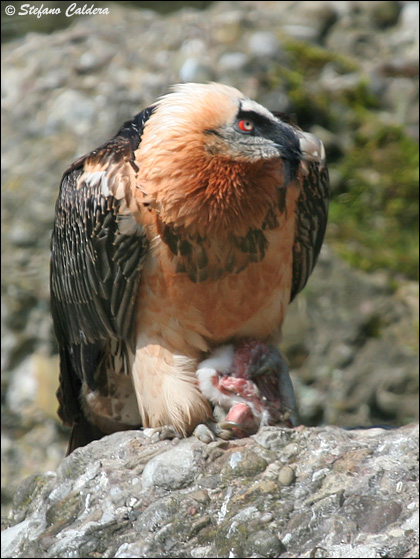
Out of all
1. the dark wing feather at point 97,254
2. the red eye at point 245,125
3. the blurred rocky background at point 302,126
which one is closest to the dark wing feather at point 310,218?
the red eye at point 245,125

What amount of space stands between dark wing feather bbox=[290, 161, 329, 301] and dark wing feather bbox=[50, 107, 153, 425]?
3.49ft

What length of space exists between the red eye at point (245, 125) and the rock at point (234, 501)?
1.59 m

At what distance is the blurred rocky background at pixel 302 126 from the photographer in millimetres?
8430

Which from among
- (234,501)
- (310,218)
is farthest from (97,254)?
(234,501)

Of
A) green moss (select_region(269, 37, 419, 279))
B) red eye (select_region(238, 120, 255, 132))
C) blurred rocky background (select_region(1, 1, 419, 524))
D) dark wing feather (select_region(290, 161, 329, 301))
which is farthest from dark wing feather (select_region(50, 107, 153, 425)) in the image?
green moss (select_region(269, 37, 419, 279))

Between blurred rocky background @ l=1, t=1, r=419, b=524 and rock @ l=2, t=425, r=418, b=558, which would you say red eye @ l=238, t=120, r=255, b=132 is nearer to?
rock @ l=2, t=425, r=418, b=558

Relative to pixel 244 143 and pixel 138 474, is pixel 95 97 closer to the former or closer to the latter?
pixel 244 143

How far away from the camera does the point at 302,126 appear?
9.48 m

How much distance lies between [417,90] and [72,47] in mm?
4284

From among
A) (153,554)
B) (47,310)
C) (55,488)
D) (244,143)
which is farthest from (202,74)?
(153,554)

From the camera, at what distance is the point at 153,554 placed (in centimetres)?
346

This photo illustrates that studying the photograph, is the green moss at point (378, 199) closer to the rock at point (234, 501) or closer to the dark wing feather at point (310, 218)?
the dark wing feather at point (310, 218)

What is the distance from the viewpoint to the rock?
3.36 meters

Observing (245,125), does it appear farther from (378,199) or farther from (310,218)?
(378,199)
